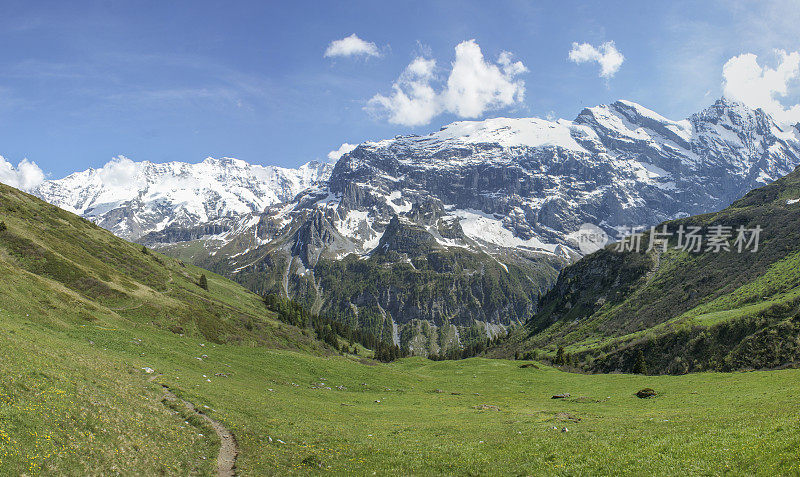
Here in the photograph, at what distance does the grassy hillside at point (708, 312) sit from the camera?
249 ft

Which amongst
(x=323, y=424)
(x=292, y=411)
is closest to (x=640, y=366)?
(x=323, y=424)

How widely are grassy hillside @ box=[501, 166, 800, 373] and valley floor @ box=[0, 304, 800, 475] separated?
24978 millimetres

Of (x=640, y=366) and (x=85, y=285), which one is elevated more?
(x=85, y=285)

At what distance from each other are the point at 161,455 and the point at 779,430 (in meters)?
32.6

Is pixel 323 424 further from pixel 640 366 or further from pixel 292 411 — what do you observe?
pixel 640 366

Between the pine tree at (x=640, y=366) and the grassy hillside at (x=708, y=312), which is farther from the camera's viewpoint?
the pine tree at (x=640, y=366)

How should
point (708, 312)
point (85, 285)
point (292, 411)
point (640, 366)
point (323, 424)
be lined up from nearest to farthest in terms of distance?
point (323, 424) → point (292, 411) → point (85, 285) → point (640, 366) → point (708, 312)

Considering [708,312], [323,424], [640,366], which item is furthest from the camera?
[708,312]

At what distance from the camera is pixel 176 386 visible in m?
36.6

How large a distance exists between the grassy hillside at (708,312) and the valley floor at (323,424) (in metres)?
25.0

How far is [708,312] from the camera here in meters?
123

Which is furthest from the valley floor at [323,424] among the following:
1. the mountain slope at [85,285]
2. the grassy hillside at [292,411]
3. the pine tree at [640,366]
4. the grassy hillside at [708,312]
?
the pine tree at [640,366]

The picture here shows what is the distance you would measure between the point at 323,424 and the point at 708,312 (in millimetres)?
135110

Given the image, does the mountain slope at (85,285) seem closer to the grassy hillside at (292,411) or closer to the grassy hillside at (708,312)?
the grassy hillside at (292,411)
